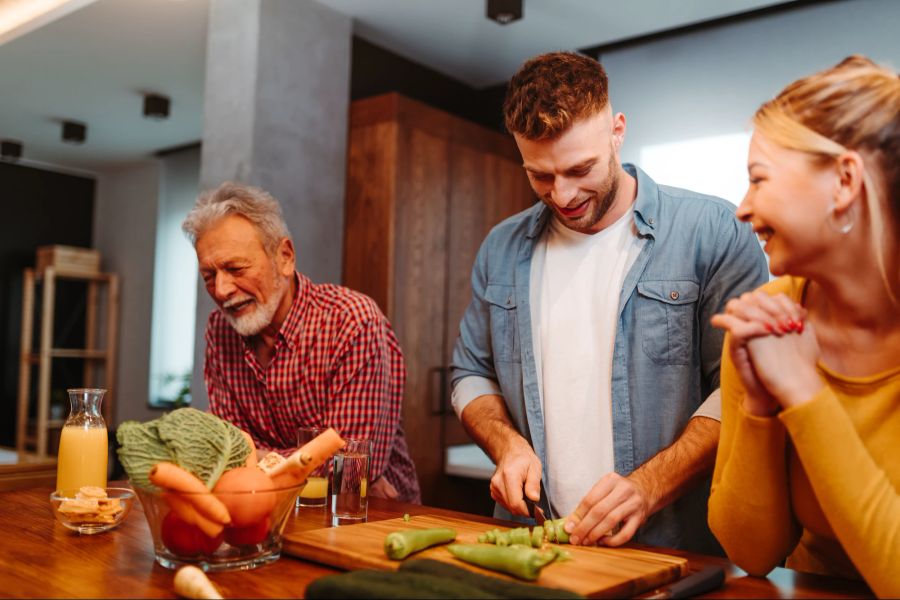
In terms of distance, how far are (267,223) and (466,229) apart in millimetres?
2156

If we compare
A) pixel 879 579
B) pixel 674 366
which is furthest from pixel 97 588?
pixel 674 366

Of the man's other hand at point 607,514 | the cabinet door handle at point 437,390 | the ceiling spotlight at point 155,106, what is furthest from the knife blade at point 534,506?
the ceiling spotlight at point 155,106

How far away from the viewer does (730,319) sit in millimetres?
1006

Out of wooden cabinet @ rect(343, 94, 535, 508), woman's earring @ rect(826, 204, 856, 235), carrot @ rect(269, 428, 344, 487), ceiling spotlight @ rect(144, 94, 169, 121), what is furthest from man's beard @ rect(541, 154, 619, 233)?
ceiling spotlight @ rect(144, 94, 169, 121)

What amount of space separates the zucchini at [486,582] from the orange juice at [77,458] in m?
0.86

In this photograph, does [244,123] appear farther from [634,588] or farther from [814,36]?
[634,588]

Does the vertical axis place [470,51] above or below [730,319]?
above

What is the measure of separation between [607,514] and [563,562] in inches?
7.0

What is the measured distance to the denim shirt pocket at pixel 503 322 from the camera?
5.87ft

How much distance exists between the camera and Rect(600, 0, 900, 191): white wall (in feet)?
11.6

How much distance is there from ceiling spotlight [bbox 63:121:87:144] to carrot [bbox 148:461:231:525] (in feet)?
18.2

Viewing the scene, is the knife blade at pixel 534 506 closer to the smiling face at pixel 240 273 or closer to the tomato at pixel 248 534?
the tomato at pixel 248 534

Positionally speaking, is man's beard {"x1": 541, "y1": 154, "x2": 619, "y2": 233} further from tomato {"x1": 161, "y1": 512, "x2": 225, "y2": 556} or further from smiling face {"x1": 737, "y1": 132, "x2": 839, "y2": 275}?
tomato {"x1": 161, "y1": 512, "x2": 225, "y2": 556}

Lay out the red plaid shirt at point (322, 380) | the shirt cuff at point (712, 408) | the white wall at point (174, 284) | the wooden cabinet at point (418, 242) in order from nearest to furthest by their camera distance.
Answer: the shirt cuff at point (712, 408) < the red plaid shirt at point (322, 380) < the wooden cabinet at point (418, 242) < the white wall at point (174, 284)
